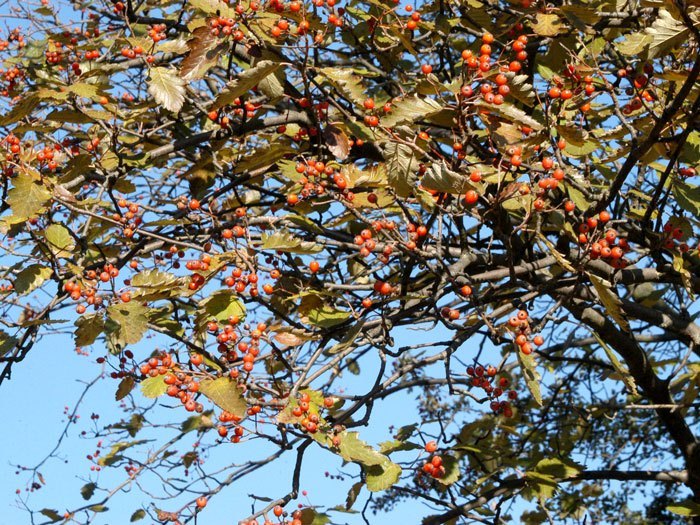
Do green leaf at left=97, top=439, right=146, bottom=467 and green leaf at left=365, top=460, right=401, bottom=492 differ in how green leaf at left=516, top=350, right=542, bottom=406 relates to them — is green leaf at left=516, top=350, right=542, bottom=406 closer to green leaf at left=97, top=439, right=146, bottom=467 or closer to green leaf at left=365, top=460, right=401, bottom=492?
green leaf at left=365, top=460, right=401, bottom=492

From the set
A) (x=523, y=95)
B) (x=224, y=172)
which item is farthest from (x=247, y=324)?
(x=523, y=95)

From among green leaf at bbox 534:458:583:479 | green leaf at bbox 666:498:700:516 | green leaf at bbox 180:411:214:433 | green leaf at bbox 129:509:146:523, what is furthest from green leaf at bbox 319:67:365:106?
green leaf at bbox 129:509:146:523

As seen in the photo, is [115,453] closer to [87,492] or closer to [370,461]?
[87,492]

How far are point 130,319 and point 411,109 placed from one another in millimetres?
1586

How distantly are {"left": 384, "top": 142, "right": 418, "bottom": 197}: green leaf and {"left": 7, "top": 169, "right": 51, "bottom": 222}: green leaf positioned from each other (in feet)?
5.42

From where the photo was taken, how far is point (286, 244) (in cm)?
354

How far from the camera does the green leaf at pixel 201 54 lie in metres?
3.53

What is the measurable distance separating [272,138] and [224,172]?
0.33 metres

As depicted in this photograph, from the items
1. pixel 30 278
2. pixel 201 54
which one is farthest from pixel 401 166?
pixel 30 278

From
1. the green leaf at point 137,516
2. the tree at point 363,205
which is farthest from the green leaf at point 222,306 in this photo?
the green leaf at point 137,516

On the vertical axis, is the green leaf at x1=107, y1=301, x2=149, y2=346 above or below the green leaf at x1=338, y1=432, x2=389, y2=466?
above

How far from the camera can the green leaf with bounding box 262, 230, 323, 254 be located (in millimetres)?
3531

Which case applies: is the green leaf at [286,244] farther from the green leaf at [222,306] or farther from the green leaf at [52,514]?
the green leaf at [52,514]

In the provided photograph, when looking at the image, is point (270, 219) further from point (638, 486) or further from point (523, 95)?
point (638, 486)
